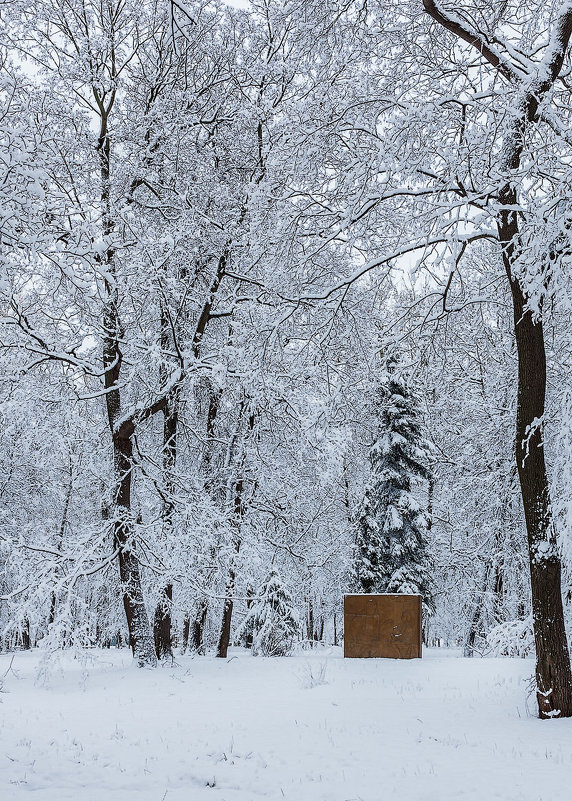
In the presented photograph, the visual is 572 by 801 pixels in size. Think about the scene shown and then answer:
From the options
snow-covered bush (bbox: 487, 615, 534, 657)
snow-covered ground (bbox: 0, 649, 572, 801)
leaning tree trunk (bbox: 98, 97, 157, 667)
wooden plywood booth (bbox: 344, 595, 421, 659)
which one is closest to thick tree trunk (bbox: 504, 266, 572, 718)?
snow-covered ground (bbox: 0, 649, 572, 801)

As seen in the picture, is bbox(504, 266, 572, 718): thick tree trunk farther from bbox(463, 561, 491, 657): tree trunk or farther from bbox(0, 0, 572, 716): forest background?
bbox(463, 561, 491, 657): tree trunk

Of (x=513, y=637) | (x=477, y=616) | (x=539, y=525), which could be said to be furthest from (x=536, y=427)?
(x=477, y=616)

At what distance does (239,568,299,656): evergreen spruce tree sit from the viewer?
1647 cm

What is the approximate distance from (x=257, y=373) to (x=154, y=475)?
431 cm

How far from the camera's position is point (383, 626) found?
52.3ft

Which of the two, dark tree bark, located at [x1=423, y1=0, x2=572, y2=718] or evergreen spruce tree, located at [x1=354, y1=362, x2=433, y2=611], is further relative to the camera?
evergreen spruce tree, located at [x1=354, y1=362, x2=433, y2=611]

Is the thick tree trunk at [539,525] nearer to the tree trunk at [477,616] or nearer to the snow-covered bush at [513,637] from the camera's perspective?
the snow-covered bush at [513,637]

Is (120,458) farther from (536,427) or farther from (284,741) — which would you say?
(536,427)

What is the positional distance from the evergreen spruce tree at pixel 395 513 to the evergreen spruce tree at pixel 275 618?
21.6ft

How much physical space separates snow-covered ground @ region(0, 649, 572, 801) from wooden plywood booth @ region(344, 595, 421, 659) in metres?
3.53

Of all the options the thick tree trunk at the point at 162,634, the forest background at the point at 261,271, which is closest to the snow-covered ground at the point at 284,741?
the forest background at the point at 261,271

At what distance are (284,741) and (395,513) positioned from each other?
17.0 meters

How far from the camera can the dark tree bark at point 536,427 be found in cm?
788

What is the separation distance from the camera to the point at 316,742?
7.40m
